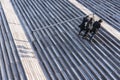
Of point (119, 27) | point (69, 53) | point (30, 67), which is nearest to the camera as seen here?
point (30, 67)

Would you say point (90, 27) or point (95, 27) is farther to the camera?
point (90, 27)

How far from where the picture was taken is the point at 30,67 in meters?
11.0

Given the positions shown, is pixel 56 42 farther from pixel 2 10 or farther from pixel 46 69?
pixel 2 10

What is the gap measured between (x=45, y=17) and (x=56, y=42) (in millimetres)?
3310

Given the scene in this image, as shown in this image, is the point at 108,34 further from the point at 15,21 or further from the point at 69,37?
the point at 15,21

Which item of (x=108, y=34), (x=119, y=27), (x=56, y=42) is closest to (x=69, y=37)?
(x=56, y=42)

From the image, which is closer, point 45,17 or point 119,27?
point 119,27

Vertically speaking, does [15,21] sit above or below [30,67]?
below

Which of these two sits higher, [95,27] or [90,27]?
[95,27]

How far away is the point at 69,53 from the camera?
1260 cm

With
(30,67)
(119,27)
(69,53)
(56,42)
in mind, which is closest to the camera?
(30,67)

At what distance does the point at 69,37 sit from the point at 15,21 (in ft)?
11.9

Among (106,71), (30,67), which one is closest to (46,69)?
(30,67)

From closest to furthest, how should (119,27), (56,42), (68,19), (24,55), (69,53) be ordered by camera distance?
(24,55) < (69,53) < (56,42) < (119,27) < (68,19)
